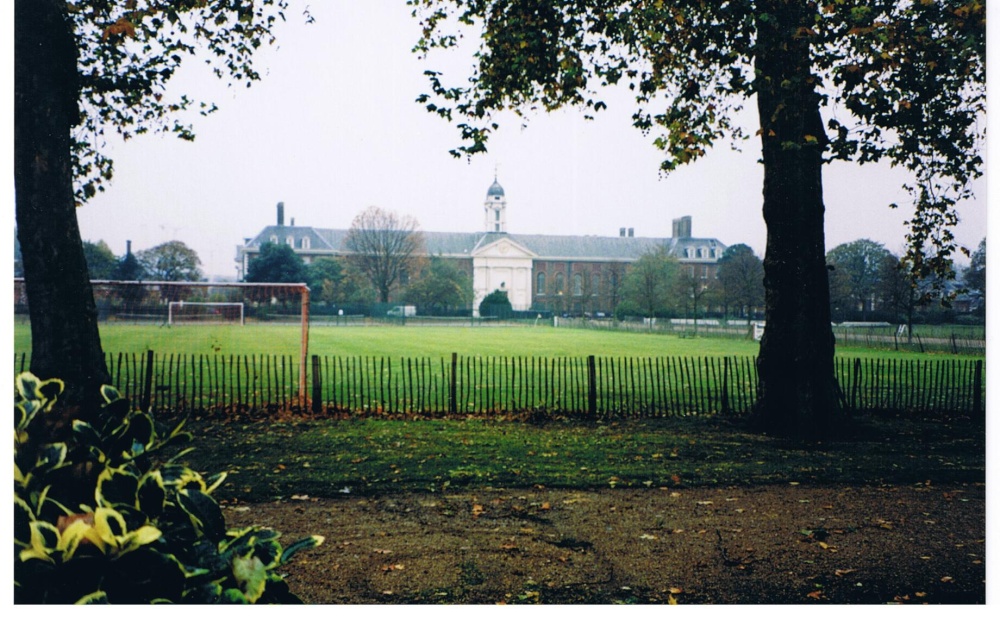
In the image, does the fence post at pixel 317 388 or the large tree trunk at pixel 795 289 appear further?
the fence post at pixel 317 388

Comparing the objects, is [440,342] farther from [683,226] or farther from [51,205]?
[51,205]

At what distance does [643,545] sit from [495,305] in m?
3.22

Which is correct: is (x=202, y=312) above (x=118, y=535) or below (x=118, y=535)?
above

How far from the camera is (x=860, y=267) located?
16.5ft

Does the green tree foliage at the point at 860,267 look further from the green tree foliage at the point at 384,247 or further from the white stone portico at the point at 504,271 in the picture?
the green tree foliage at the point at 384,247

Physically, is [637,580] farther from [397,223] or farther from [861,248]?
[861,248]

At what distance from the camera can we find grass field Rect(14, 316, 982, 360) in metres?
5.64

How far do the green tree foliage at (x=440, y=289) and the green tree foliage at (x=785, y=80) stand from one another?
4.74ft

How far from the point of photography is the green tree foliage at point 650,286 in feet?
17.1

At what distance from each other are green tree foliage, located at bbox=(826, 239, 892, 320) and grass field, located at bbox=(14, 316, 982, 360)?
0.40 m

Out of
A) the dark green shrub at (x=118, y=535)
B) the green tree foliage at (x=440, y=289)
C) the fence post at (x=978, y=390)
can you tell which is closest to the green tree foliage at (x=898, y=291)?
the fence post at (x=978, y=390)

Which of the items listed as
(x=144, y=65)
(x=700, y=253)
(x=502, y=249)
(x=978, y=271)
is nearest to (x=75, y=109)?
(x=144, y=65)

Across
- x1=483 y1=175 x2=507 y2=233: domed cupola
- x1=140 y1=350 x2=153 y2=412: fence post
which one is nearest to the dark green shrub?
x1=483 y1=175 x2=507 y2=233: domed cupola
